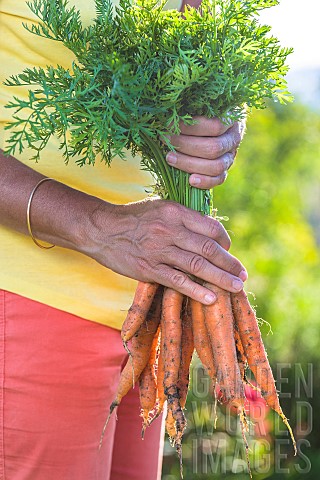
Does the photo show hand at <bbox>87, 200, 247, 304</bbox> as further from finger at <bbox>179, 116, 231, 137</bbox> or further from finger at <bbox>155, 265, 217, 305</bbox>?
finger at <bbox>179, 116, 231, 137</bbox>

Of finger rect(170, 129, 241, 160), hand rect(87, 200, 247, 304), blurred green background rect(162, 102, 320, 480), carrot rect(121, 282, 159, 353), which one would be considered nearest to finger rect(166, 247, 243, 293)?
hand rect(87, 200, 247, 304)

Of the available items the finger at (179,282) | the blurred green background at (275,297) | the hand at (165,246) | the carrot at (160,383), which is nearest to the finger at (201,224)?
the hand at (165,246)

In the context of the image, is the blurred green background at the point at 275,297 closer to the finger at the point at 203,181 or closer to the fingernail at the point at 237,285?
the fingernail at the point at 237,285

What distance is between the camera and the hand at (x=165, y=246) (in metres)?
1.59

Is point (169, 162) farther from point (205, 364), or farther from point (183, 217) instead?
point (205, 364)

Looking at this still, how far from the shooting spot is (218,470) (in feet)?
10.4

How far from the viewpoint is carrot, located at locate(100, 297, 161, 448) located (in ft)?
5.76

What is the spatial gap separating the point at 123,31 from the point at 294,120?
644 cm

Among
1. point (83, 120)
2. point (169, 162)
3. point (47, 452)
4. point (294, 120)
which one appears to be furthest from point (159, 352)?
point (294, 120)

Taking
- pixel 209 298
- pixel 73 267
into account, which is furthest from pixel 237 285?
pixel 73 267

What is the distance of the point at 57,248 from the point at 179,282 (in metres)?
0.33

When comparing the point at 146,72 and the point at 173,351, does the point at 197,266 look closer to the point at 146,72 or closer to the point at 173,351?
the point at 173,351

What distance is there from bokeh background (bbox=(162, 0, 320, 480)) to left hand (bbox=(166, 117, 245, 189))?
0.23 meters

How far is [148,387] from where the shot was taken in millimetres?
1822
